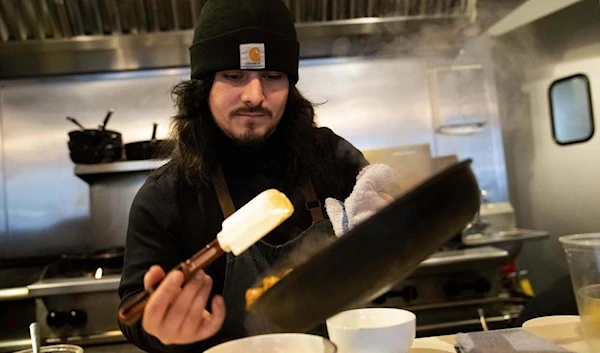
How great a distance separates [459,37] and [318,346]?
A: 2179mm

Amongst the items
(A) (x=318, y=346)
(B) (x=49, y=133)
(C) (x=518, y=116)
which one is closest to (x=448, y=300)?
(C) (x=518, y=116)

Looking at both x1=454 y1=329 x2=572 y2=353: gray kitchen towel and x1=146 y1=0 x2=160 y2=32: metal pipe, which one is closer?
x1=454 y1=329 x2=572 y2=353: gray kitchen towel

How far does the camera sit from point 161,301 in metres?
0.63

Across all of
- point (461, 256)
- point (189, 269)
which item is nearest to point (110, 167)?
point (461, 256)

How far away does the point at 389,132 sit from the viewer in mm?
2541

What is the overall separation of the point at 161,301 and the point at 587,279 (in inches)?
24.8

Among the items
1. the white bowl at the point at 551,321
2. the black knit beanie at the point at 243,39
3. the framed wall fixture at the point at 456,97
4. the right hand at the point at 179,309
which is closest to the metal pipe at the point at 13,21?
the black knit beanie at the point at 243,39

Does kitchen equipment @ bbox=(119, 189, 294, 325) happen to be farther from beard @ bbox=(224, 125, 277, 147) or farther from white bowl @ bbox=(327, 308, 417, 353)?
beard @ bbox=(224, 125, 277, 147)

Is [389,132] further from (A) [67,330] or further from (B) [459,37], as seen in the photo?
(A) [67,330]

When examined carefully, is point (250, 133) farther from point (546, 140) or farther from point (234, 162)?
point (546, 140)

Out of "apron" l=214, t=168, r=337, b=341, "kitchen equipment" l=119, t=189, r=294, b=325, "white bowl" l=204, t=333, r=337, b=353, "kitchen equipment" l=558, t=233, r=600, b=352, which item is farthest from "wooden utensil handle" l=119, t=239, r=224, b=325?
"kitchen equipment" l=558, t=233, r=600, b=352

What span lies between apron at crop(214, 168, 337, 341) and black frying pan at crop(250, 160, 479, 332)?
514 mm

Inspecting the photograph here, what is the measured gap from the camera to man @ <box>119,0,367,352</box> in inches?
43.1

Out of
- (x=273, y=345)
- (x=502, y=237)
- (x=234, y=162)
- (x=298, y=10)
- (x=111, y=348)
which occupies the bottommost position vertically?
(x=111, y=348)
